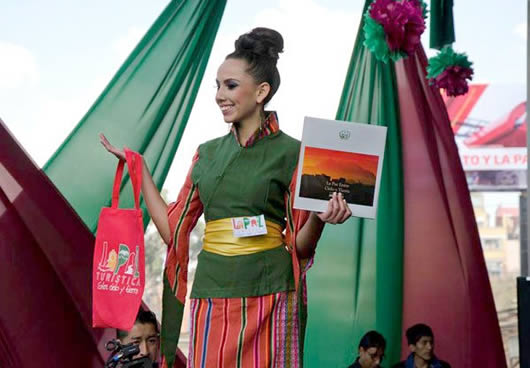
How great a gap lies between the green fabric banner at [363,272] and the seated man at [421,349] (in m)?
0.12

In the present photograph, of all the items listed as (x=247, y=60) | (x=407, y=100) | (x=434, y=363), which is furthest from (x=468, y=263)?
(x=247, y=60)

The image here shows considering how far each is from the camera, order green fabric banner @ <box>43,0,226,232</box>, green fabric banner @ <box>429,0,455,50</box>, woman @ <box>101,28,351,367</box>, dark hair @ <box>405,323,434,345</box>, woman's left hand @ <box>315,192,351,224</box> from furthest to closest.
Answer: dark hair @ <box>405,323,434,345</box> < green fabric banner @ <box>429,0,455,50</box> < green fabric banner @ <box>43,0,226,232</box> < woman @ <box>101,28,351,367</box> < woman's left hand @ <box>315,192,351,224</box>

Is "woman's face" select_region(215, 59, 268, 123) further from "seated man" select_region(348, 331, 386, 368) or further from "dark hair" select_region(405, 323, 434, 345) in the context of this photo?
"dark hair" select_region(405, 323, 434, 345)

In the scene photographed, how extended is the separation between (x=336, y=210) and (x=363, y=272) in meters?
2.27

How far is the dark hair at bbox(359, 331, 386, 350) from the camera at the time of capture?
4434mm

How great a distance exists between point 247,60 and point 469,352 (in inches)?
97.5

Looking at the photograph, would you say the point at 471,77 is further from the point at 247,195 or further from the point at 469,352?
the point at 247,195

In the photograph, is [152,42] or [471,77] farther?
[471,77]

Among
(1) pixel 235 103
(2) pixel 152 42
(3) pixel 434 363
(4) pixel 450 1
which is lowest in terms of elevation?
(3) pixel 434 363

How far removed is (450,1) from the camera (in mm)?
4156

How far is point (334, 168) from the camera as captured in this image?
93.2 inches

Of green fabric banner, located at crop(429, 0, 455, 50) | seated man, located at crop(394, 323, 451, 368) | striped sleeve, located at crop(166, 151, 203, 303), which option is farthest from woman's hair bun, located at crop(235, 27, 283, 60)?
seated man, located at crop(394, 323, 451, 368)

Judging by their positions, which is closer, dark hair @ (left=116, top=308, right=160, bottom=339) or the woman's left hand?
the woman's left hand

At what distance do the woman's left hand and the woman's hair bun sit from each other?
0.53m
